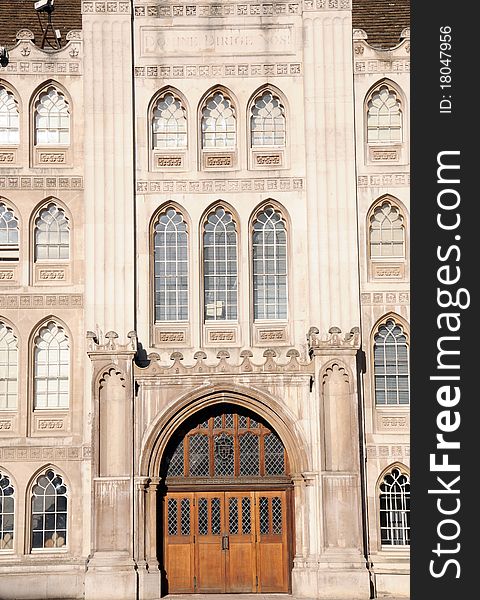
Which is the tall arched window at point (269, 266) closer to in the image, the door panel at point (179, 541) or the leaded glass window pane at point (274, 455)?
the leaded glass window pane at point (274, 455)

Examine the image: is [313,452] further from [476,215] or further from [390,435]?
[476,215]

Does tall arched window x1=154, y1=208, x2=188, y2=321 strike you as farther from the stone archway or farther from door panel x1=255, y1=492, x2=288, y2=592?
door panel x1=255, y1=492, x2=288, y2=592

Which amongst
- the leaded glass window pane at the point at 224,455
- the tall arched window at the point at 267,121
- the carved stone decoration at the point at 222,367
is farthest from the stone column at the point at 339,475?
the tall arched window at the point at 267,121

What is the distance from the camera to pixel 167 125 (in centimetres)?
3284

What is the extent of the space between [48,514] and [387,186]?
461 inches

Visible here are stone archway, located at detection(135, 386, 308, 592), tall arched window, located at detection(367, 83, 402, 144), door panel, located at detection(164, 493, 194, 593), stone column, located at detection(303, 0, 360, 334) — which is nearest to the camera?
stone archway, located at detection(135, 386, 308, 592)

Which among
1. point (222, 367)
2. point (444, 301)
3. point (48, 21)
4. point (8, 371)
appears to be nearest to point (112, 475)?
point (222, 367)

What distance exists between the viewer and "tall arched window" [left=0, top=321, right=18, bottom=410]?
105 feet

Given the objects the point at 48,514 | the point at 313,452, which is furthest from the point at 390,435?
the point at 48,514

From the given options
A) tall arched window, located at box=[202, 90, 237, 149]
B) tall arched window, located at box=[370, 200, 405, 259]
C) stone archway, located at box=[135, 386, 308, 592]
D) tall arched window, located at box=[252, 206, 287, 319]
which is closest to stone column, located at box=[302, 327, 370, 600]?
stone archway, located at box=[135, 386, 308, 592]

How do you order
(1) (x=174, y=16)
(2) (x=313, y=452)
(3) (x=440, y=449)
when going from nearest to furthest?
A: 1. (3) (x=440, y=449)
2. (2) (x=313, y=452)
3. (1) (x=174, y=16)

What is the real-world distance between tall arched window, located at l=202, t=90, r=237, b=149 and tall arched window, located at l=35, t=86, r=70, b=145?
352cm

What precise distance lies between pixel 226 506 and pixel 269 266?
19.8ft

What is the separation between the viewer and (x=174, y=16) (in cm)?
3294
